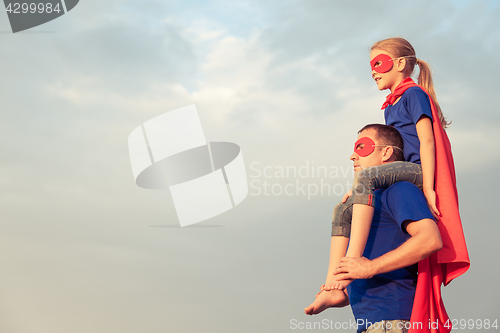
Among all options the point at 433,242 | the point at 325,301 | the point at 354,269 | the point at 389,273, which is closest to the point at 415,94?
the point at 433,242

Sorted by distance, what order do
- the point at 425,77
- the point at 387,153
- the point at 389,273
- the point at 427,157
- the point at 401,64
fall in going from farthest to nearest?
1. the point at 425,77
2. the point at 401,64
3. the point at 387,153
4. the point at 427,157
5. the point at 389,273

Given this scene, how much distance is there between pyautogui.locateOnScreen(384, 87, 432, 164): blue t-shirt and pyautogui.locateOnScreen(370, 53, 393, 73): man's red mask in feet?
1.22

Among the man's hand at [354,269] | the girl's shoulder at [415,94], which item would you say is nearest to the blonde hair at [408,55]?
the girl's shoulder at [415,94]

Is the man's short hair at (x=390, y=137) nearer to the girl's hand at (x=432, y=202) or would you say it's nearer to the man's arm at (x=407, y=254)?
the girl's hand at (x=432, y=202)

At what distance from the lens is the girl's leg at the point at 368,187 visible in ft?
10.3

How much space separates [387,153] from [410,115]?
16.1 inches

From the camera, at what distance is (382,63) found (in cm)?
411

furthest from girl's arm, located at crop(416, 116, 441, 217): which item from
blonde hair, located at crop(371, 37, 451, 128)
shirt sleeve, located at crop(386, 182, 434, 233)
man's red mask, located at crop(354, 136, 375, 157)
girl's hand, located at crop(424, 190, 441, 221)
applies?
blonde hair, located at crop(371, 37, 451, 128)

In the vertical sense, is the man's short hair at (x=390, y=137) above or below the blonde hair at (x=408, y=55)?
below

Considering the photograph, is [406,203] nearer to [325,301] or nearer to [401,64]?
[325,301]

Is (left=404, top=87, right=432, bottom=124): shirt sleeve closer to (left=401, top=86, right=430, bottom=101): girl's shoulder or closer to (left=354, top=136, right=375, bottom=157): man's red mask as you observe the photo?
(left=401, top=86, right=430, bottom=101): girl's shoulder

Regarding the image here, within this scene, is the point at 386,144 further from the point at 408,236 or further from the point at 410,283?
the point at 410,283

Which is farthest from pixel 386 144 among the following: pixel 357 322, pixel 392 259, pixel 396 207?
pixel 357 322

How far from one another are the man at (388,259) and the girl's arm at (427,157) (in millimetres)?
156
